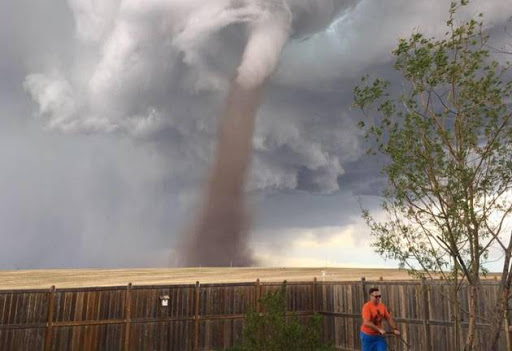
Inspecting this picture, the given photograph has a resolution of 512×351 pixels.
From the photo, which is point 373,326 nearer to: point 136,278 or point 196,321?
point 196,321

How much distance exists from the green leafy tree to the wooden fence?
16.4 ft

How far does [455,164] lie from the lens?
820 cm

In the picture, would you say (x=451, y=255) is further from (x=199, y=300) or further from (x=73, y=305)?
(x=73, y=305)

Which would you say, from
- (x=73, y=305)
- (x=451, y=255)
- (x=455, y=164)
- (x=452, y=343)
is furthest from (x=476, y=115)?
(x=73, y=305)

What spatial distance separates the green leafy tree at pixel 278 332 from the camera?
863 centimetres

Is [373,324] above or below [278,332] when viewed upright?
above

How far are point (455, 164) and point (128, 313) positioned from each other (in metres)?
11.7

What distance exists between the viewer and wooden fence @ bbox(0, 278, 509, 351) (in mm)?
13422

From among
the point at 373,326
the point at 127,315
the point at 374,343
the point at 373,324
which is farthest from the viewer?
the point at 127,315

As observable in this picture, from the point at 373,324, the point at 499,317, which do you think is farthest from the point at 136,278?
the point at 499,317

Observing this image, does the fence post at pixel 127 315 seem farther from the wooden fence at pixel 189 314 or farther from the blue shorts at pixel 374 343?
the blue shorts at pixel 374 343

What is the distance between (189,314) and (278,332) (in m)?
8.09

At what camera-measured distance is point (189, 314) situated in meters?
16.1

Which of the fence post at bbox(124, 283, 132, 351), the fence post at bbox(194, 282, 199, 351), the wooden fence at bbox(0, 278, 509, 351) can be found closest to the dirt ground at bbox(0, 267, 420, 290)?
the wooden fence at bbox(0, 278, 509, 351)
